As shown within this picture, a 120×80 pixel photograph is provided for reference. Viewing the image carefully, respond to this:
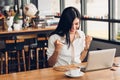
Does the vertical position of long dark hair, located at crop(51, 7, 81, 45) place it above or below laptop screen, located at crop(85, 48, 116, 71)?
above

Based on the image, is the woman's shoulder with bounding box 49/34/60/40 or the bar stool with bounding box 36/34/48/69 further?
the bar stool with bounding box 36/34/48/69

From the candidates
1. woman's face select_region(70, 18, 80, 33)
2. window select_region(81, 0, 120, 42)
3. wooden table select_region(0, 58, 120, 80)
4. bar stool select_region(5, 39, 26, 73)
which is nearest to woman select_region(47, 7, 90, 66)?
woman's face select_region(70, 18, 80, 33)

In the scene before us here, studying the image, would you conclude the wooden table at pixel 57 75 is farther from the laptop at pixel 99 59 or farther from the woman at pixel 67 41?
the woman at pixel 67 41

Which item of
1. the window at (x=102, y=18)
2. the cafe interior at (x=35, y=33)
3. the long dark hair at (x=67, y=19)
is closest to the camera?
the long dark hair at (x=67, y=19)

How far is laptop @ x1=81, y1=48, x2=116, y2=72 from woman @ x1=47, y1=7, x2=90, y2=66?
360 mm

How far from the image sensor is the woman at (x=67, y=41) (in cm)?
251

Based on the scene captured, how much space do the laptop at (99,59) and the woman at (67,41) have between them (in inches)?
14.2

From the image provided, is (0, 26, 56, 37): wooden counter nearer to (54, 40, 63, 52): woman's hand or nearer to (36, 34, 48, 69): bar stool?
(36, 34, 48, 69): bar stool

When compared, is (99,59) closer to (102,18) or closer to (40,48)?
(40,48)

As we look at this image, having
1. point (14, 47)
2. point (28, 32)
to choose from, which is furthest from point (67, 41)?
point (28, 32)

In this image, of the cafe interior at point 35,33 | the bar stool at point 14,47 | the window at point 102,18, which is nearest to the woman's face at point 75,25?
the cafe interior at point 35,33

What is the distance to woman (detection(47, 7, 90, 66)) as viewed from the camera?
2508 millimetres

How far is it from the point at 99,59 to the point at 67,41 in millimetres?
523

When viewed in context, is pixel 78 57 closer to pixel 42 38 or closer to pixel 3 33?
pixel 42 38
